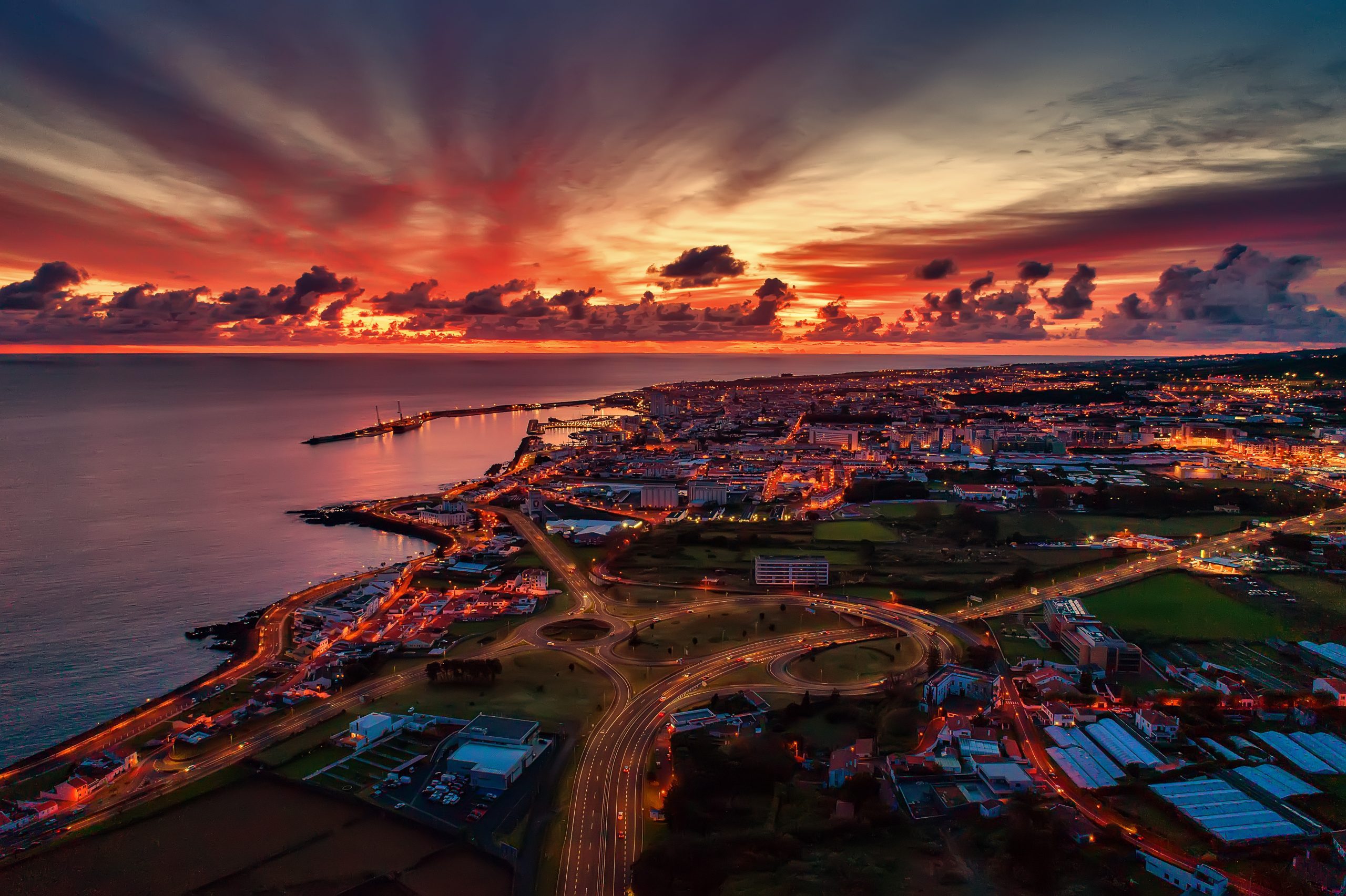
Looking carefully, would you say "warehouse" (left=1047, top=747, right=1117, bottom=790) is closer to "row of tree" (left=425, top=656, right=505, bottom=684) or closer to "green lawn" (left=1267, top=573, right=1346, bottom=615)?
"row of tree" (left=425, top=656, right=505, bottom=684)

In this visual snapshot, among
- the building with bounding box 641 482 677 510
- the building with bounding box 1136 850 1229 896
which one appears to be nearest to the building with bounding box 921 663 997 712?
the building with bounding box 1136 850 1229 896

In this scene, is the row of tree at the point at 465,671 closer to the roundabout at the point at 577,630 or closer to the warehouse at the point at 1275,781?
the roundabout at the point at 577,630

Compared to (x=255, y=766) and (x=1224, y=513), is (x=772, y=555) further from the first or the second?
(x=1224, y=513)

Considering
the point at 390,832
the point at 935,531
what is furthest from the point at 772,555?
the point at 390,832

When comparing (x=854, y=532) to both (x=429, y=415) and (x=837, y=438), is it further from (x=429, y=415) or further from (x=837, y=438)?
(x=429, y=415)

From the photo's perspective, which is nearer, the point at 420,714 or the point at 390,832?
the point at 390,832

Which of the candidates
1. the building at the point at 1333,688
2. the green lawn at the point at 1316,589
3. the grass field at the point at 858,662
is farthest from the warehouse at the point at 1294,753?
the green lawn at the point at 1316,589

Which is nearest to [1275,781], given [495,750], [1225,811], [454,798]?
[1225,811]
